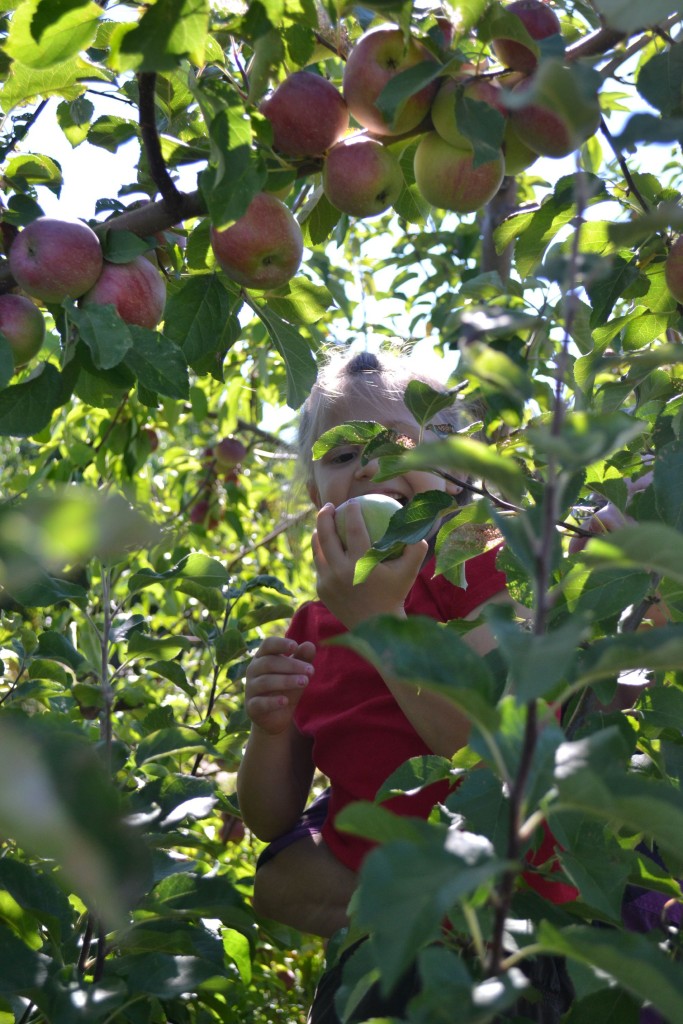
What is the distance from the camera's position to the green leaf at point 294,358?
123cm

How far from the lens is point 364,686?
1.75m

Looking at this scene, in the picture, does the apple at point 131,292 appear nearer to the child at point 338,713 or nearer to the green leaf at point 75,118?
the green leaf at point 75,118

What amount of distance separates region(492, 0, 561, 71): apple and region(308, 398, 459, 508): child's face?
0.79 meters

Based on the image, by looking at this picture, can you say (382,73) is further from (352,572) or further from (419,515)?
(352,572)

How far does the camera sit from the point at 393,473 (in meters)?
0.91

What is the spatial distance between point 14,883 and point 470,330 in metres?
0.72

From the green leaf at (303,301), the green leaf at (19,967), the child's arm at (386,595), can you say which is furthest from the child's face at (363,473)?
the green leaf at (19,967)

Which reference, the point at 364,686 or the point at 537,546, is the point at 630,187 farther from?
the point at 364,686

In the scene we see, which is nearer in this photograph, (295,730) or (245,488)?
(295,730)

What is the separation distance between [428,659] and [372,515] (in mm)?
934

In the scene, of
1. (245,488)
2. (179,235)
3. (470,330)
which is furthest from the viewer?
(245,488)

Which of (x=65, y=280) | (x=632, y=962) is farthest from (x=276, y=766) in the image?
(x=632, y=962)

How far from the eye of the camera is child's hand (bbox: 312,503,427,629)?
1.41 metres

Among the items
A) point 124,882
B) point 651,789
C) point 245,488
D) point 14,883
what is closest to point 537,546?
point 651,789
